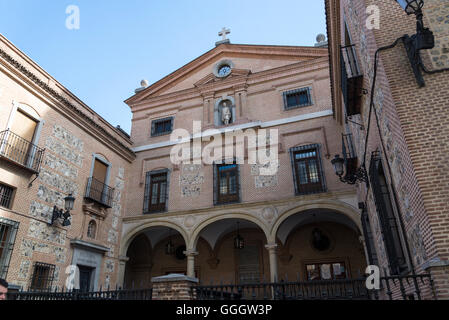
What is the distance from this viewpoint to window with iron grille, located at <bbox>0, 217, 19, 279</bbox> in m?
9.11

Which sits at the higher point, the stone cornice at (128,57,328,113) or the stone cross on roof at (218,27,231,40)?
the stone cross on roof at (218,27,231,40)

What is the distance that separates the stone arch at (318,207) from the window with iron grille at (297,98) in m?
4.42

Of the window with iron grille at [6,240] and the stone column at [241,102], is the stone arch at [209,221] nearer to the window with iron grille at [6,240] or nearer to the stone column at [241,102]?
the stone column at [241,102]

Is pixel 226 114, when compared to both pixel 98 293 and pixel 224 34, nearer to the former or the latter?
pixel 224 34

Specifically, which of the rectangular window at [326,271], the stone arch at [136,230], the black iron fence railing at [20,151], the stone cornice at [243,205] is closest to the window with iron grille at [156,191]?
the stone cornice at [243,205]

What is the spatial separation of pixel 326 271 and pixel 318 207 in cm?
314

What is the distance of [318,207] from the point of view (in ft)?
38.9

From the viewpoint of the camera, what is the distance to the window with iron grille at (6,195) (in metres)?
9.48

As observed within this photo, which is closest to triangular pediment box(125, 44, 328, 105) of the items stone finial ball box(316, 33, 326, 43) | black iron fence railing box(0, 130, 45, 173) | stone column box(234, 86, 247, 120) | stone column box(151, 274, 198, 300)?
stone column box(234, 86, 247, 120)

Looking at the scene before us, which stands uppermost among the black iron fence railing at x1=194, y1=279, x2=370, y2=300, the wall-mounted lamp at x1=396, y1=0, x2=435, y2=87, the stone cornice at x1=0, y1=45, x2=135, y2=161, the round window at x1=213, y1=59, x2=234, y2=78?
the round window at x1=213, y1=59, x2=234, y2=78

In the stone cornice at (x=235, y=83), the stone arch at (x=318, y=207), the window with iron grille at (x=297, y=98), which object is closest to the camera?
the stone arch at (x=318, y=207)

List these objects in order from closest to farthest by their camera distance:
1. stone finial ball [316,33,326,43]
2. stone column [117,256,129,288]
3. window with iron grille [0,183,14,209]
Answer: window with iron grille [0,183,14,209] < stone column [117,256,129,288] < stone finial ball [316,33,326,43]

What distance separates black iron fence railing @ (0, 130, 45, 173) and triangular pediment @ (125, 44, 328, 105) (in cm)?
745

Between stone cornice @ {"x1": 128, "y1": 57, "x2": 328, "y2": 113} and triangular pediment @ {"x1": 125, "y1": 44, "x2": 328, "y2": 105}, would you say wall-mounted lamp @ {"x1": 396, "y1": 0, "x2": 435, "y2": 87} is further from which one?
triangular pediment @ {"x1": 125, "y1": 44, "x2": 328, "y2": 105}
